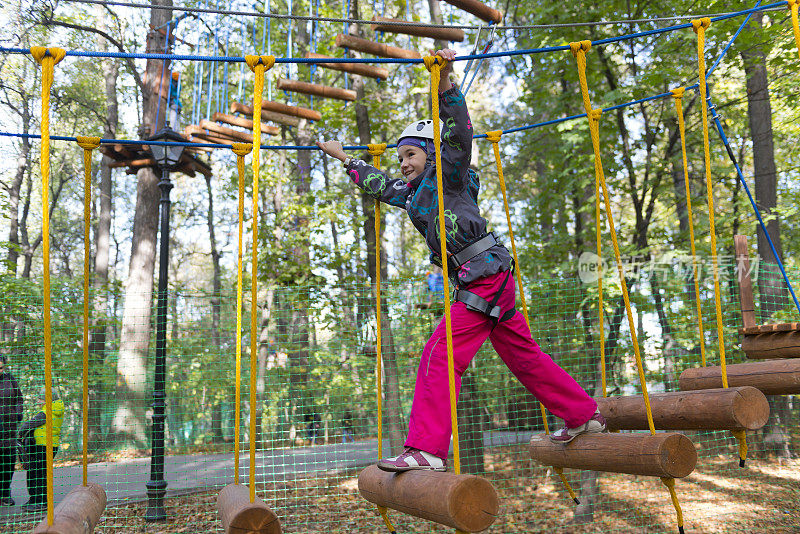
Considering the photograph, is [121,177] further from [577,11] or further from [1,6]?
[577,11]

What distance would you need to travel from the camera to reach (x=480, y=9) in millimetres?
4207

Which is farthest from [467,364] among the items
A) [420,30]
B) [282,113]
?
[282,113]

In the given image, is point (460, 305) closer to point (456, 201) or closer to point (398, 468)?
point (456, 201)

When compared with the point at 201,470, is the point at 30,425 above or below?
above

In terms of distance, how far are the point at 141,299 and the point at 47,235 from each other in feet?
19.5

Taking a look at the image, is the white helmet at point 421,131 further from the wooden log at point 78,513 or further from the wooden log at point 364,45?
the wooden log at point 364,45

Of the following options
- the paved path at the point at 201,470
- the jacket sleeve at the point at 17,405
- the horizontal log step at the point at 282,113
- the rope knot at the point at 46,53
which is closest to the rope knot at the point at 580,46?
the rope knot at the point at 46,53

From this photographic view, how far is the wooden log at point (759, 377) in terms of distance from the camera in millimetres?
2816

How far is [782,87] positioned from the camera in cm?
724

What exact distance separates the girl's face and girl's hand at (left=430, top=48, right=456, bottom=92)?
0.97 feet

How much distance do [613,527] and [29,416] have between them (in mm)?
5591

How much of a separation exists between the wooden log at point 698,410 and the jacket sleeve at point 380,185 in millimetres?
1457

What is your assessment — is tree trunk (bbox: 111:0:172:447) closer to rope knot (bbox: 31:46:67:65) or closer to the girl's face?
rope knot (bbox: 31:46:67:65)

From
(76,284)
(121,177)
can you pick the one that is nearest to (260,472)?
(76,284)
